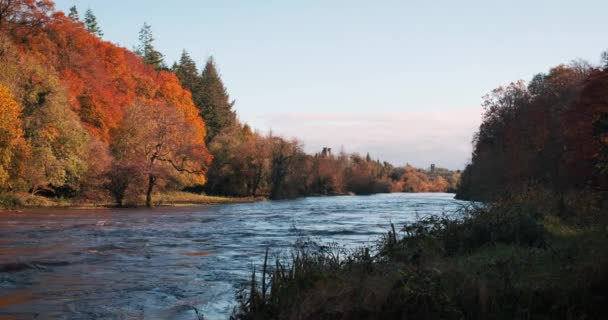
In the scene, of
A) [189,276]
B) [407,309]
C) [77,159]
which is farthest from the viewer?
[77,159]

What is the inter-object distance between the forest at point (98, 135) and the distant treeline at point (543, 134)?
88.9 feet

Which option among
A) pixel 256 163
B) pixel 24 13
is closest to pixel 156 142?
pixel 24 13

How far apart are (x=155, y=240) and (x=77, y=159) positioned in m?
21.3

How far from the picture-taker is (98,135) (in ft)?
169

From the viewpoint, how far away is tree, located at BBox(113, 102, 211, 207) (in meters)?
51.5

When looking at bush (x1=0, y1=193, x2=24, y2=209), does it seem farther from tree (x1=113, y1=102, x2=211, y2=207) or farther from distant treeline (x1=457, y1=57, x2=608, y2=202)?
distant treeline (x1=457, y1=57, x2=608, y2=202)

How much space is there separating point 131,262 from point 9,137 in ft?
75.9

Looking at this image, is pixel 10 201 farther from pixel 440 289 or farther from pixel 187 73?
pixel 187 73

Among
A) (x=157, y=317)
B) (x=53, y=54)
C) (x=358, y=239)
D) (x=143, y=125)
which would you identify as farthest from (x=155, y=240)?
(x=53, y=54)

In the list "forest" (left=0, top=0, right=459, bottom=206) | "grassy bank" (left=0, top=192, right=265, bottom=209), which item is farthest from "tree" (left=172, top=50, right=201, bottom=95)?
"grassy bank" (left=0, top=192, right=265, bottom=209)

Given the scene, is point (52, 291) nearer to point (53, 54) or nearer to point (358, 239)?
point (358, 239)

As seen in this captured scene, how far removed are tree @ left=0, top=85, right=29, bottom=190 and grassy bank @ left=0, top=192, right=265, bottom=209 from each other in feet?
5.08

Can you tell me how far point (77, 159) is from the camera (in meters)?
42.6

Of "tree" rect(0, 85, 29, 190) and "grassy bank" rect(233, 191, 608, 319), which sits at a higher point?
"tree" rect(0, 85, 29, 190)
